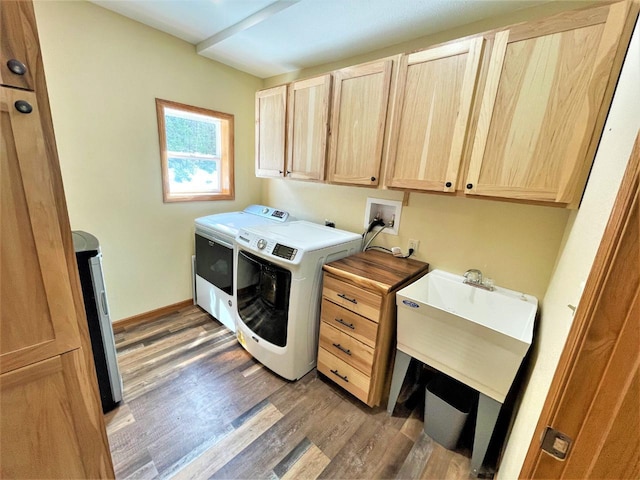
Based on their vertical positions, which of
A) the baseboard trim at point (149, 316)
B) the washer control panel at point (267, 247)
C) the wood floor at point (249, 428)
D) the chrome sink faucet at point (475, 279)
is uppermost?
the washer control panel at point (267, 247)

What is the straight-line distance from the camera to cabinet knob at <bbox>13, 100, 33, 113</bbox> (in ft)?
2.09

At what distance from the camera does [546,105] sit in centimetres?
115

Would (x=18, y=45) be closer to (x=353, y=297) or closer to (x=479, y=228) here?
(x=353, y=297)

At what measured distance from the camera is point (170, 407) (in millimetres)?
1662

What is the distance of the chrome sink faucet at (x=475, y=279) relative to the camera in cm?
164

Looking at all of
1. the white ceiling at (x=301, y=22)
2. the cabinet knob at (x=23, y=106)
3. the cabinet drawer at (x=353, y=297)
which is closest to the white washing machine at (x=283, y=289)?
the cabinet drawer at (x=353, y=297)

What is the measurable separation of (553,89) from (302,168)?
1522 mm

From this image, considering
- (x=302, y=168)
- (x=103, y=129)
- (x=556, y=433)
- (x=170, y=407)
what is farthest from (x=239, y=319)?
(x=556, y=433)

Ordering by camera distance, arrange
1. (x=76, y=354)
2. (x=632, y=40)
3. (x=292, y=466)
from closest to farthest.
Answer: (x=76, y=354)
(x=632, y=40)
(x=292, y=466)

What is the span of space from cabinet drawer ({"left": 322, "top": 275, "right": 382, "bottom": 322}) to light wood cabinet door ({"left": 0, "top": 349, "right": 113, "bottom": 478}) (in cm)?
119

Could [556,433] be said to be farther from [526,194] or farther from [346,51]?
[346,51]

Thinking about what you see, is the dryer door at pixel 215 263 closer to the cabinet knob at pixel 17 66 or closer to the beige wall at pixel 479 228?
the beige wall at pixel 479 228

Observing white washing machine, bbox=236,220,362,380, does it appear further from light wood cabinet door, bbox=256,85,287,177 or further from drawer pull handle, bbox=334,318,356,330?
light wood cabinet door, bbox=256,85,287,177

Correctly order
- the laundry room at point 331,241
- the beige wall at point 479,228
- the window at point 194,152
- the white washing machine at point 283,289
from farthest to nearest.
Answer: the window at point 194,152, the white washing machine at point 283,289, the beige wall at point 479,228, the laundry room at point 331,241
